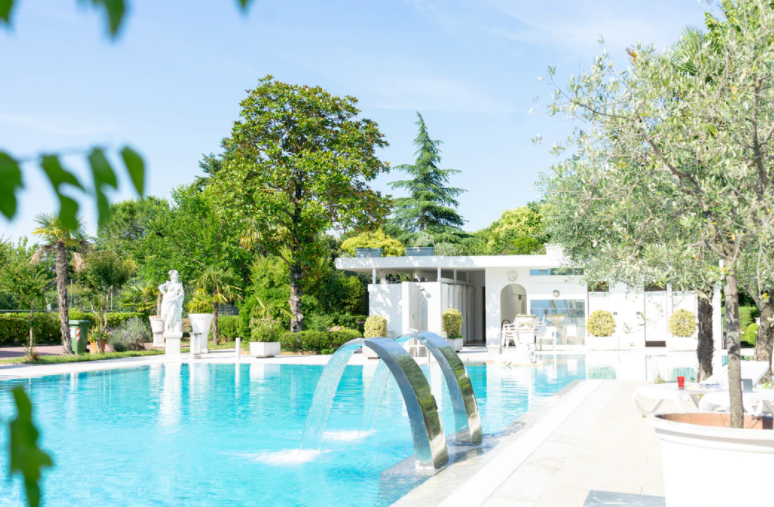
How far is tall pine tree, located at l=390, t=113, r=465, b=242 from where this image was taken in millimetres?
42000

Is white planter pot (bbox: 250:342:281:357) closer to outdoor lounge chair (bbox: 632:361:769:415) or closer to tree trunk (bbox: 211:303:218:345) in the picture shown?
tree trunk (bbox: 211:303:218:345)

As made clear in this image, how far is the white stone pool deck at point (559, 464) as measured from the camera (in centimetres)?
539

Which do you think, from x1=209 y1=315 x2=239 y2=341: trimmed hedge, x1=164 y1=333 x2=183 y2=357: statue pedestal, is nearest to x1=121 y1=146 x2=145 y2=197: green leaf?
x1=164 y1=333 x2=183 y2=357: statue pedestal

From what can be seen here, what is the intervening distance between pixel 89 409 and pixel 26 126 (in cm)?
1226

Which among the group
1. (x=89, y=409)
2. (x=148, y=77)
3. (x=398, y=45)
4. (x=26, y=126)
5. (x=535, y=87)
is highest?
(x=398, y=45)

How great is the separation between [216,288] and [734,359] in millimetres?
30157

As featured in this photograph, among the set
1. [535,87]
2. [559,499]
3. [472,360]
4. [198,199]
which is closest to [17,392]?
[559,499]

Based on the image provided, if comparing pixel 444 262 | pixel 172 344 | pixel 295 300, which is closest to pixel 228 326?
pixel 295 300

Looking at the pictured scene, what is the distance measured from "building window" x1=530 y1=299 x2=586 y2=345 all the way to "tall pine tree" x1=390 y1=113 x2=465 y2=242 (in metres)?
14.3

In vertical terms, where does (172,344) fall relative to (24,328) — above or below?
below

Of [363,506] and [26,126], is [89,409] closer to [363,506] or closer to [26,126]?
[363,506]

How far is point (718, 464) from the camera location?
160 inches

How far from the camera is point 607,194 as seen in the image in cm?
593

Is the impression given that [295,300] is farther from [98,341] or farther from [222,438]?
[222,438]
